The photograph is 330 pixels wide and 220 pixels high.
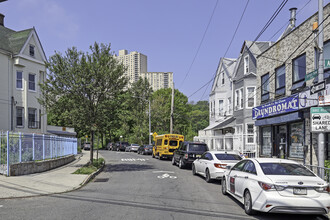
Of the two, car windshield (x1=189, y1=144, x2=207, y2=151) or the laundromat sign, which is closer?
the laundromat sign

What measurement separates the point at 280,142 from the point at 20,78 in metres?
22.6

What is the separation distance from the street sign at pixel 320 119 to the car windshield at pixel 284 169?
1.77m

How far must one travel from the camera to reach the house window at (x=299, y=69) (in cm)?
1532

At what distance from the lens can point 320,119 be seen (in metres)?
9.27

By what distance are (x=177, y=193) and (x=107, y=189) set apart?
2638mm

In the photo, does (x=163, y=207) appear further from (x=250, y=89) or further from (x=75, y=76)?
(x=250, y=89)

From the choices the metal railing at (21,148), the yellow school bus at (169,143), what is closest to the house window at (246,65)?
the yellow school bus at (169,143)

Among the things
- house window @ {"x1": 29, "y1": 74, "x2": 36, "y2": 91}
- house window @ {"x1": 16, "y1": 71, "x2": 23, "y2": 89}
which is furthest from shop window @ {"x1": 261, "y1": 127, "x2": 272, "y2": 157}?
house window @ {"x1": 16, "y1": 71, "x2": 23, "y2": 89}

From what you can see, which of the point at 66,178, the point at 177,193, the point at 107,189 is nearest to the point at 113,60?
the point at 66,178

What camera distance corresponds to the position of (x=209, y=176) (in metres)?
13.3

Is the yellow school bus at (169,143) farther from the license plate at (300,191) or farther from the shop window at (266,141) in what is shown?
the license plate at (300,191)

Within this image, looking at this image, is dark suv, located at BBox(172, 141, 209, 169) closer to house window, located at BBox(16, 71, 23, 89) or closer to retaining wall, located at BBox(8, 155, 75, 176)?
retaining wall, located at BBox(8, 155, 75, 176)

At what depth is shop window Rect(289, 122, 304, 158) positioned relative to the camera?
50.0 ft

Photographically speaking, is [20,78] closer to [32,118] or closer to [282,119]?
[32,118]
